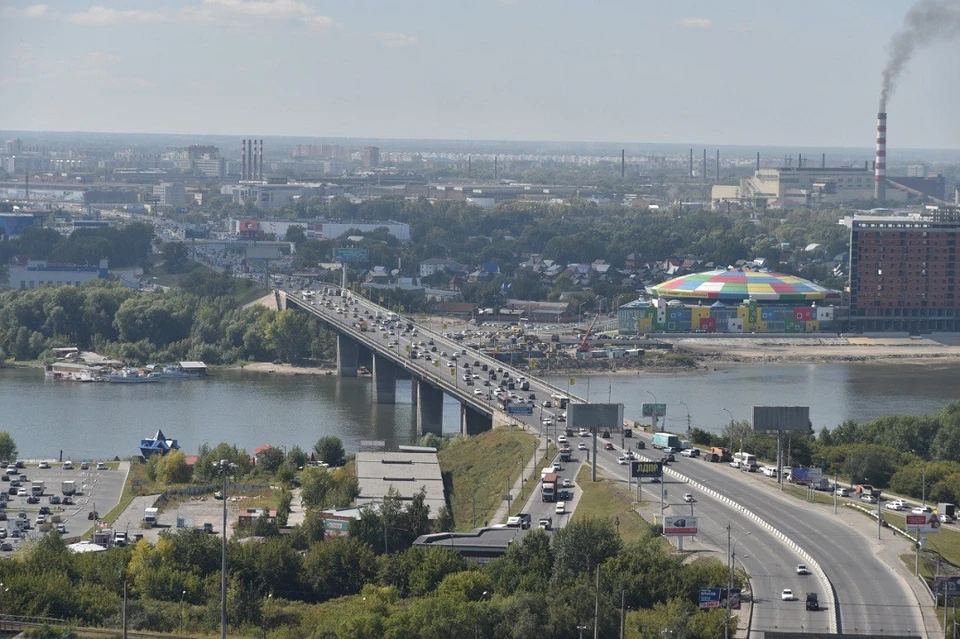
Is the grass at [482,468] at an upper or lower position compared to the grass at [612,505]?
lower

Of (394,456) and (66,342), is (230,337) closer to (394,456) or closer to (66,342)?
(66,342)

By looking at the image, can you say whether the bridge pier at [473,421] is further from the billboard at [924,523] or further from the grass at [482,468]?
the billboard at [924,523]

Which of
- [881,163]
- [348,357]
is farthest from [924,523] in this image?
[881,163]

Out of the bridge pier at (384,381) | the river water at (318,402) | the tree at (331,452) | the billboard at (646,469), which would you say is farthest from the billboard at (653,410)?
the bridge pier at (384,381)

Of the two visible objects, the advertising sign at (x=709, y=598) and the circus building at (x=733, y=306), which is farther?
the circus building at (x=733, y=306)

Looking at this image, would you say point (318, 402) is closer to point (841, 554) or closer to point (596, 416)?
point (596, 416)

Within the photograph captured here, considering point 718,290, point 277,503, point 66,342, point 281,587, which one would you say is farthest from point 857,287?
point 281,587

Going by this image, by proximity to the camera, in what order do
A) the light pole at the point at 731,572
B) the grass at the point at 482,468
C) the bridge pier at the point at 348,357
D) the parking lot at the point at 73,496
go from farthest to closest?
the bridge pier at the point at 348,357, the grass at the point at 482,468, the parking lot at the point at 73,496, the light pole at the point at 731,572
